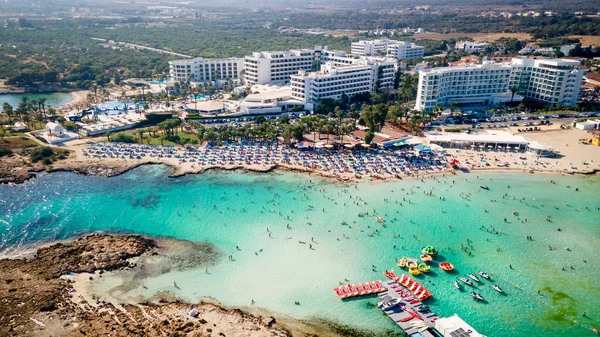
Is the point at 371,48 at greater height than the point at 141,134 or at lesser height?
greater

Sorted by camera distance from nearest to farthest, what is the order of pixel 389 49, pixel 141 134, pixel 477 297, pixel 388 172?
pixel 477 297, pixel 388 172, pixel 141 134, pixel 389 49

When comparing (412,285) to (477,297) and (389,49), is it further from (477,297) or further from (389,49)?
(389,49)

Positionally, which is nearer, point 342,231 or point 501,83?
point 342,231

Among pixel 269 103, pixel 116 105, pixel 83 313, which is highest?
pixel 269 103

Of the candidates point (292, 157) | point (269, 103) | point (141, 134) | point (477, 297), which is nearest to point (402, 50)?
point (269, 103)

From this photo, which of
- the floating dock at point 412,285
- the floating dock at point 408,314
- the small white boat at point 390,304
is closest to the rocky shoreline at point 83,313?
the small white boat at point 390,304

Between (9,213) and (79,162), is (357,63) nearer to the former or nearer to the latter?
(79,162)

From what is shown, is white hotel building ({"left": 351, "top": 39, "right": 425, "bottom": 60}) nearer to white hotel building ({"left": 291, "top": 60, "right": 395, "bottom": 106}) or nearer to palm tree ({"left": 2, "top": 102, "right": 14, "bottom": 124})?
white hotel building ({"left": 291, "top": 60, "right": 395, "bottom": 106})
